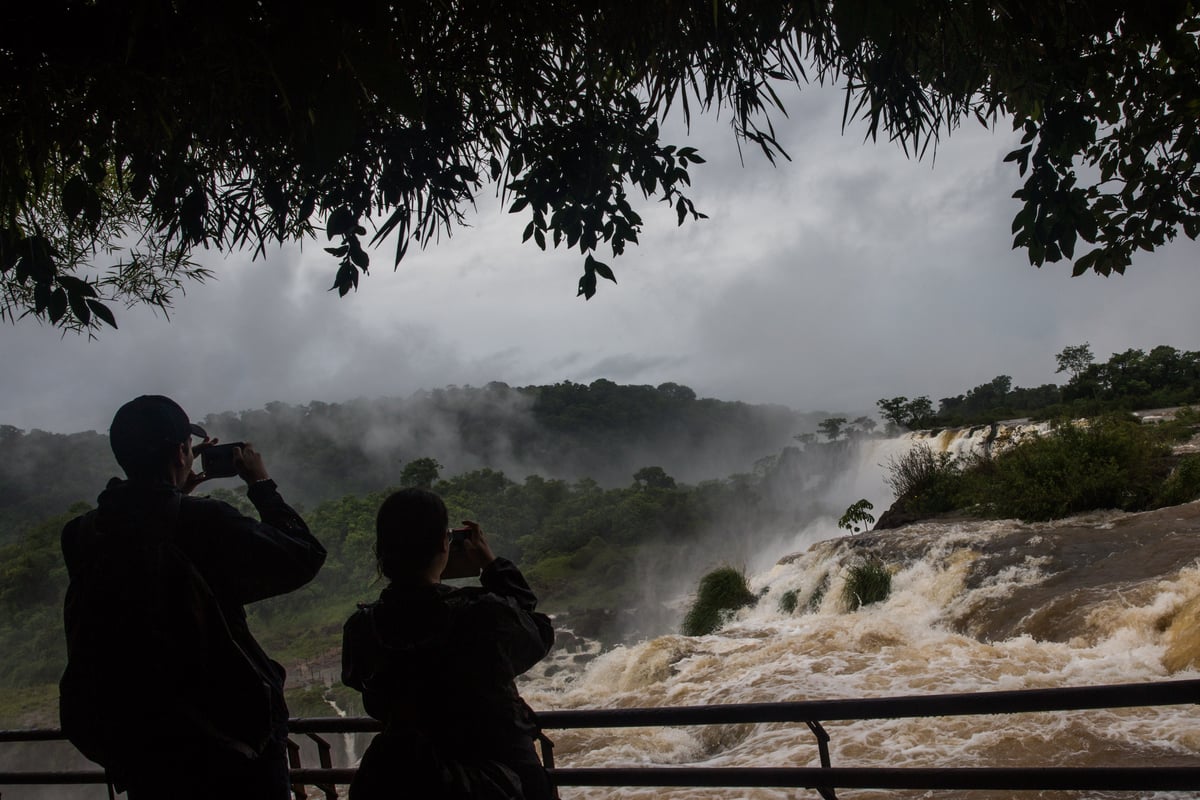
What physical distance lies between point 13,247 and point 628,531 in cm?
Result: 2792

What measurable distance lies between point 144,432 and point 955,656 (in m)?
7.91

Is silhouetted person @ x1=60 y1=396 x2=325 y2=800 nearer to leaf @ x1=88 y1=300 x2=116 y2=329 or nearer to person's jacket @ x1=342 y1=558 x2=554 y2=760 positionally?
person's jacket @ x1=342 y1=558 x2=554 y2=760

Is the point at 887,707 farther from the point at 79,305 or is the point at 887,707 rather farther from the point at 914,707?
the point at 79,305

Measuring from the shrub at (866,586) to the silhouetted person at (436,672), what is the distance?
9956 millimetres

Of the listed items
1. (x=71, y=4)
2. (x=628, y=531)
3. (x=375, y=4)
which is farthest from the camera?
(x=628, y=531)

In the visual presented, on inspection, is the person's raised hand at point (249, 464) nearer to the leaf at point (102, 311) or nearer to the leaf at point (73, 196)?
the leaf at point (102, 311)

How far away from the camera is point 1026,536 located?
10648 mm

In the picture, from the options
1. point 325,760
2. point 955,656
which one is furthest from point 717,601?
point 325,760

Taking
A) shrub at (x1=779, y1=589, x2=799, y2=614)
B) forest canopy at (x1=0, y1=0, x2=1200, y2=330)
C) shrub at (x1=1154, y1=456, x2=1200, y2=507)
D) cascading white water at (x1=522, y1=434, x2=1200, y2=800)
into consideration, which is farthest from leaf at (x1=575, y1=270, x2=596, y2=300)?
shrub at (x1=1154, y1=456, x2=1200, y2=507)

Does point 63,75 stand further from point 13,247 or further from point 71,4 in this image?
point 13,247

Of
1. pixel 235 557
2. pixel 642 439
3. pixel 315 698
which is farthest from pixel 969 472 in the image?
pixel 642 439

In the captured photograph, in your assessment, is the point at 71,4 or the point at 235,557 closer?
the point at 235,557

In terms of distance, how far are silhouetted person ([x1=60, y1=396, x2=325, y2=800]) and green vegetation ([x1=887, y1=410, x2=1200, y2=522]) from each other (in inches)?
512

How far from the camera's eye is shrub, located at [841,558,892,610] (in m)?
10.6
